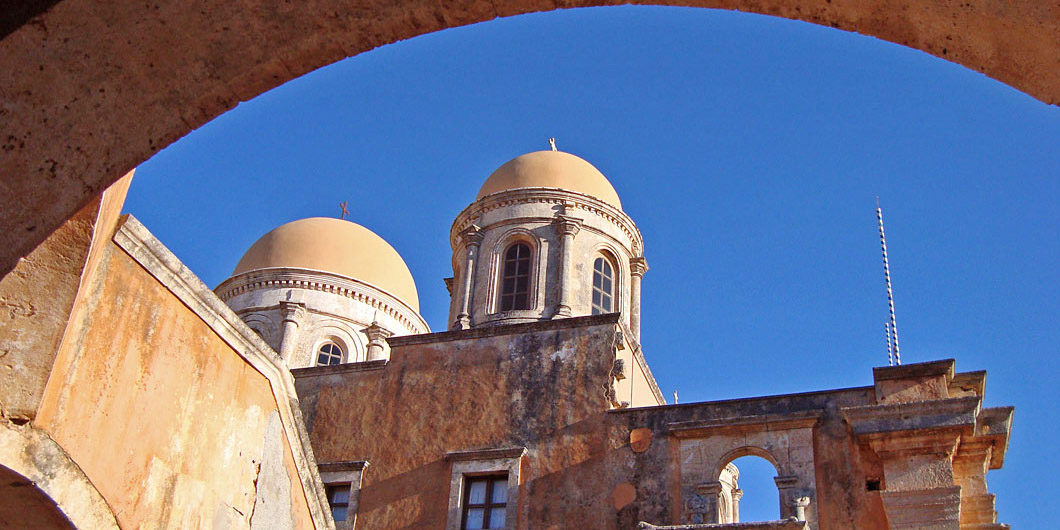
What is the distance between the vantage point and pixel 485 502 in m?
14.9

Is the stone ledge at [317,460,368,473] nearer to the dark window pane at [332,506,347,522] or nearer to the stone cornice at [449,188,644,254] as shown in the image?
the dark window pane at [332,506,347,522]

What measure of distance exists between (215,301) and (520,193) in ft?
39.8

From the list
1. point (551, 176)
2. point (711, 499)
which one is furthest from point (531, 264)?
point (711, 499)

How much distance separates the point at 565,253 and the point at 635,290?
1901 millimetres

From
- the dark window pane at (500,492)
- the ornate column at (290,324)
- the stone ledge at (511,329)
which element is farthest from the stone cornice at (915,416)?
the ornate column at (290,324)

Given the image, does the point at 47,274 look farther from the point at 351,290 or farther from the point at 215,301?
the point at 351,290

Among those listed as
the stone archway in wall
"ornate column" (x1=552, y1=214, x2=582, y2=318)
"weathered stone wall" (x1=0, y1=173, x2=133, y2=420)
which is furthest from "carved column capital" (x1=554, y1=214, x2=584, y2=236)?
the stone archway in wall

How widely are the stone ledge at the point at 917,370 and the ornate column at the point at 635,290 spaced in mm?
5648

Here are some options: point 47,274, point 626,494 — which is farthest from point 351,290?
point 47,274

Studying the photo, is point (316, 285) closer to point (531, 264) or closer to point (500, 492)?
point (531, 264)

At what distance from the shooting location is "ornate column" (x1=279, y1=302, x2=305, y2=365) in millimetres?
21453

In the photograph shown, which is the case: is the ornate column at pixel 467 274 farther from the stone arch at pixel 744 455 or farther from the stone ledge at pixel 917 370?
the stone ledge at pixel 917 370

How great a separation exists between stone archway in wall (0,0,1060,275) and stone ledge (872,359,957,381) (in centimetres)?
1182

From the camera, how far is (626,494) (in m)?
14.3
